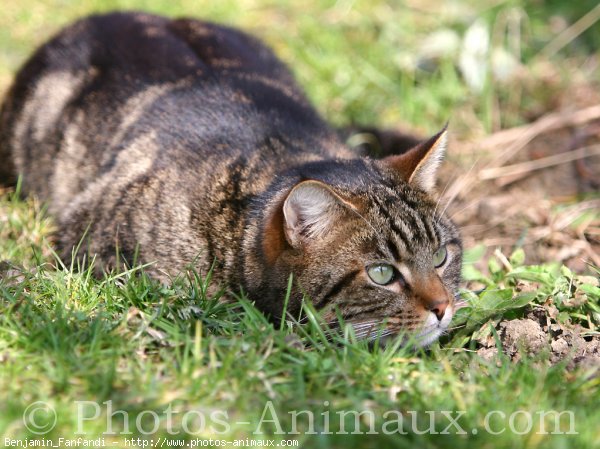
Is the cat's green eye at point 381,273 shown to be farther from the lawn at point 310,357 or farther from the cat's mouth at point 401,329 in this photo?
the lawn at point 310,357

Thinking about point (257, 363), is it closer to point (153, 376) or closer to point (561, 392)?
point (153, 376)

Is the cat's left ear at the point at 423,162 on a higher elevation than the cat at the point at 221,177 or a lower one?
higher

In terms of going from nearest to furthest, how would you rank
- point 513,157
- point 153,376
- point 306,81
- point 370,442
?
point 370,442
point 153,376
point 513,157
point 306,81

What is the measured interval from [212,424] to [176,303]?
2.63 feet

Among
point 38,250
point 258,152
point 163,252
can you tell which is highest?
point 258,152

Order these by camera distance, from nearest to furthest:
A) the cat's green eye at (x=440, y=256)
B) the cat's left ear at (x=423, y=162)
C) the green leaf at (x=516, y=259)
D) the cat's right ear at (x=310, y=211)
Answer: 1. the cat's right ear at (x=310, y=211)
2. the cat's green eye at (x=440, y=256)
3. the cat's left ear at (x=423, y=162)
4. the green leaf at (x=516, y=259)

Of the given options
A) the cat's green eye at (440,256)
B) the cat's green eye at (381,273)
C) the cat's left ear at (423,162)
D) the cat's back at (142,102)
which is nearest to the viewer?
the cat's green eye at (381,273)

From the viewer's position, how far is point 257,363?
264cm

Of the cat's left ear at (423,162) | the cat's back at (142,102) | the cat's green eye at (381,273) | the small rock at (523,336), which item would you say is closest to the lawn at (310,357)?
the small rock at (523,336)

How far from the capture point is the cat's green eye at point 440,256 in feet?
10.3

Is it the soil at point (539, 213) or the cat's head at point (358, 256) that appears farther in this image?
the soil at point (539, 213)

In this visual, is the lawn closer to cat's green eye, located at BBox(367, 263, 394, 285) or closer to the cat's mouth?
the cat's mouth

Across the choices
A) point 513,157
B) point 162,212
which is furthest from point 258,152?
point 513,157

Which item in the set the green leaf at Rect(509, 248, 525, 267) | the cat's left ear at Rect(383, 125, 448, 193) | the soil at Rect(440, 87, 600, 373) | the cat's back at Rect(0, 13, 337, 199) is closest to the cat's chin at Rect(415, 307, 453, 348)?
the soil at Rect(440, 87, 600, 373)
